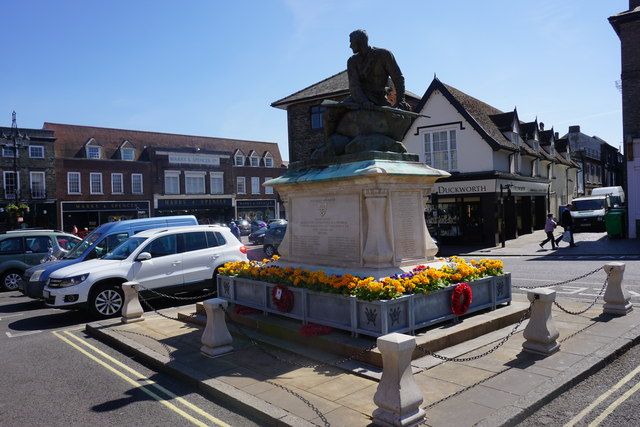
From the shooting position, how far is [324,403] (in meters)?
4.87

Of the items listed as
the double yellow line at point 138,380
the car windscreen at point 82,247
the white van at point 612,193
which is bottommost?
the double yellow line at point 138,380

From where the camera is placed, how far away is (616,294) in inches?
320

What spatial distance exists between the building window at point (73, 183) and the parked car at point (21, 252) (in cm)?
3013

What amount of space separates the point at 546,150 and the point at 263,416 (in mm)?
36724

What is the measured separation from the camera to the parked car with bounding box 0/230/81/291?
1455cm

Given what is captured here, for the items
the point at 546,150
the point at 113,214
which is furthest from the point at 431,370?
the point at 113,214

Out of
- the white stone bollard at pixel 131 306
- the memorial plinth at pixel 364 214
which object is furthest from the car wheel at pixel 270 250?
the memorial plinth at pixel 364 214

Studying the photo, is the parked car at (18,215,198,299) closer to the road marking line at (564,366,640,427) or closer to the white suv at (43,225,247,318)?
the white suv at (43,225,247,318)

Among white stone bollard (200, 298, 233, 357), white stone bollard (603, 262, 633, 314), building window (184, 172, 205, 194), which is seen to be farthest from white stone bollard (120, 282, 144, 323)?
building window (184, 172, 205, 194)

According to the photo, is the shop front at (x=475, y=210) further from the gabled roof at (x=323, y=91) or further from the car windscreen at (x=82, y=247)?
the car windscreen at (x=82, y=247)

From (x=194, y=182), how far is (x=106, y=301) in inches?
1628

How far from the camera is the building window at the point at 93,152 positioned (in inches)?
1738

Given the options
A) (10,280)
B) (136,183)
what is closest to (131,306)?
(10,280)

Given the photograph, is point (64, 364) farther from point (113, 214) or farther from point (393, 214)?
point (113, 214)
